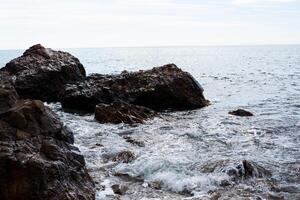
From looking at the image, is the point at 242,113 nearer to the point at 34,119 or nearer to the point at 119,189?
the point at 119,189

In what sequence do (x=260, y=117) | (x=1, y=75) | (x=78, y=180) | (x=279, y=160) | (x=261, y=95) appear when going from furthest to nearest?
(x=261, y=95) → (x=1, y=75) → (x=260, y=117) → (x=279, y=160) → (x=78, y=180)

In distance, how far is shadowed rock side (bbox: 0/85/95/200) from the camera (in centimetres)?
786

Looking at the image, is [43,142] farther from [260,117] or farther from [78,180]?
[260,117]

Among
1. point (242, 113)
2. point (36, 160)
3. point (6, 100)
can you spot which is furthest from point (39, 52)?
point (36, 160)

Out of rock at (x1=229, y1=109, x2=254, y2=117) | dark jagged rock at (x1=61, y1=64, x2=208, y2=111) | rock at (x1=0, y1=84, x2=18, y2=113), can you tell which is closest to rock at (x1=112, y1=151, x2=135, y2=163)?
rock at (x1=0, y1=84, x2=18, y2=113)

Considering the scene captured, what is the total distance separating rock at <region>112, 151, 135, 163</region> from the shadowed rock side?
2152 mm

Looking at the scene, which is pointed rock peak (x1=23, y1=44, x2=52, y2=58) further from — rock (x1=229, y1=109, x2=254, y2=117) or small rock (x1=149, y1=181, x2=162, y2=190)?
small rock (x1=149, y1=181, x2=162, y2=190)

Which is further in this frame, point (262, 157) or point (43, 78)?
point (43, 78)

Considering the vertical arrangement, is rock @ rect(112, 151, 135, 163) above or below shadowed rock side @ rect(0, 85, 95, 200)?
below

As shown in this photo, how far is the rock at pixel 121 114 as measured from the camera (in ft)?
59.9

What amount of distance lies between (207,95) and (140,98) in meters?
9.21

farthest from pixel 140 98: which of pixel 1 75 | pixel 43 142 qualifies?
pixel 43 142

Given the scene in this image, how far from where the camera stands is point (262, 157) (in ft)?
42.0

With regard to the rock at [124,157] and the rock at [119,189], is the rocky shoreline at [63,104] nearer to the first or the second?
the rock at [119,189]
